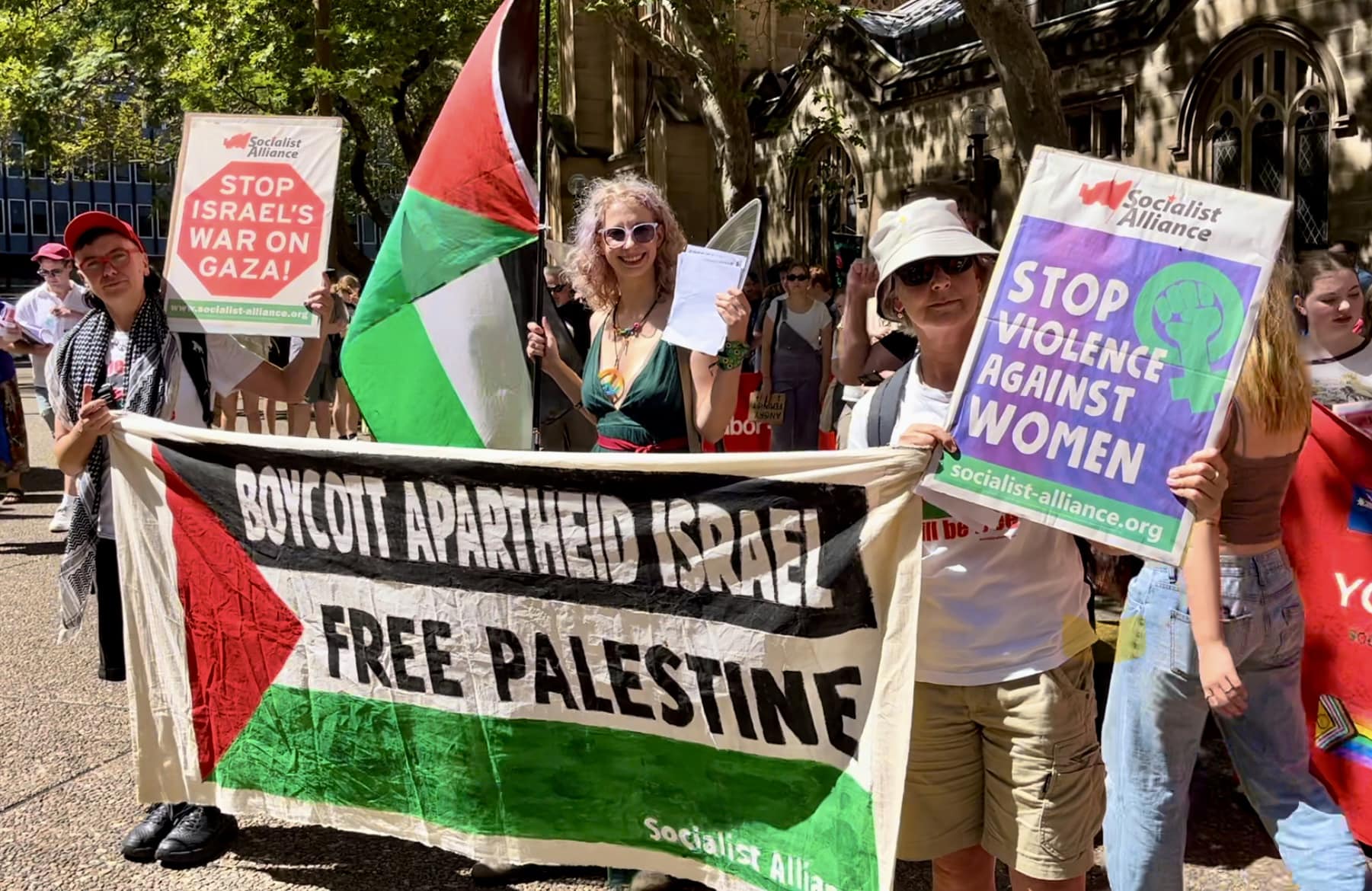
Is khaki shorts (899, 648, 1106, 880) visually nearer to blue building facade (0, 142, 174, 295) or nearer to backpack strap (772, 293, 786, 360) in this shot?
backpack strap (772, 293, 786, 360)

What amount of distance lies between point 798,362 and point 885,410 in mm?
7090

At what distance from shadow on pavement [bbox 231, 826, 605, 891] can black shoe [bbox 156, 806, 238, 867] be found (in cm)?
9

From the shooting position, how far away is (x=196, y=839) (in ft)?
13.5

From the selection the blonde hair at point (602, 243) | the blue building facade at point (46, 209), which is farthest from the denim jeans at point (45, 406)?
the blue building facade at point (46, 209)

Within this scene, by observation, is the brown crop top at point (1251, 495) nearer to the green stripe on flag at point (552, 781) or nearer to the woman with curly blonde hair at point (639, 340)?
the green stripe on flag at point (552, 781)

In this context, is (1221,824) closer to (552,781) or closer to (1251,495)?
(1251,495)

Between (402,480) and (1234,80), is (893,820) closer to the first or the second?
(402,480)

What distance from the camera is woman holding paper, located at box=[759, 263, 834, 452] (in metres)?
9.98

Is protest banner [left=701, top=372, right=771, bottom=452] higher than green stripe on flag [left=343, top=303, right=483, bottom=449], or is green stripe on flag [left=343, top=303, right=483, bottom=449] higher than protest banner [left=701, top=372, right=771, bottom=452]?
green stripe on flag [left=343, top=303, right=483, bottom=449]

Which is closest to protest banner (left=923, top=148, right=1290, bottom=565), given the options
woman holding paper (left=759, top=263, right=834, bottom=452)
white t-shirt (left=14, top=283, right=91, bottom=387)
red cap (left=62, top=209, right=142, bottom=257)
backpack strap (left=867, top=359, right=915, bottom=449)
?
backpack strap (left=867, top=359, right=915, bottom=449)

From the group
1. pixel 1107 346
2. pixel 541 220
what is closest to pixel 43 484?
pixel 541 220

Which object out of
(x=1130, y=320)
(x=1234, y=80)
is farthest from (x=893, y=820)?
(x=1234, y=80)

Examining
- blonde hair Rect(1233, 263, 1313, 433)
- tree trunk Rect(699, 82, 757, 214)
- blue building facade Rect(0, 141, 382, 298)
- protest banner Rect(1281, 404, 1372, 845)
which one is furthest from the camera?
blue building facade Rect(0, 141, 382, 298)

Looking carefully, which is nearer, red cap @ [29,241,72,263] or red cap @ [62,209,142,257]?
red cap @ [62,209,142,257]
